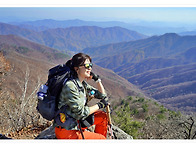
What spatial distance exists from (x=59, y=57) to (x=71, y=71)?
443 feet

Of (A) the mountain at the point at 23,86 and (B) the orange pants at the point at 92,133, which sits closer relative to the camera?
(B) the orange pants at the point at 92,133

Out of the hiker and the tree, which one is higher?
the hiker

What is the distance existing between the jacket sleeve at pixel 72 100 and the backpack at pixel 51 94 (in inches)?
2.9

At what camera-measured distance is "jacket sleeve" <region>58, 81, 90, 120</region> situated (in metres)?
2.35

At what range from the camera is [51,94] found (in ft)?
7.92

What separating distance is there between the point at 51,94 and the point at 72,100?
29 centimetres

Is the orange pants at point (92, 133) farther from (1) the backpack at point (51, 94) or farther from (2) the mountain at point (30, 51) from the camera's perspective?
(2) the mountain at point (30, 51)

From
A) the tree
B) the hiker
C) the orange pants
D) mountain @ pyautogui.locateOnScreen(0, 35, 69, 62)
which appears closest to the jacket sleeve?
the hiker

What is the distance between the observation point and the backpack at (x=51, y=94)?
2344mm

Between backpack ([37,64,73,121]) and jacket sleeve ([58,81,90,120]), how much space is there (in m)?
0.07

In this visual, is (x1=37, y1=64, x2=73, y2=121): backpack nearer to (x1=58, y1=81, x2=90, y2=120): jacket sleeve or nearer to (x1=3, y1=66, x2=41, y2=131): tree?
(x1=58, y1=81, x2=90, y2=120): jacket sleeve

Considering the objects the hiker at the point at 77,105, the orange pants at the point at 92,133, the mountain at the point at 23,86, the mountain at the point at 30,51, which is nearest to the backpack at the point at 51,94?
the hiker at the point at 77,105

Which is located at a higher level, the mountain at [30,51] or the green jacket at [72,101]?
the green jacket at [72,101]
